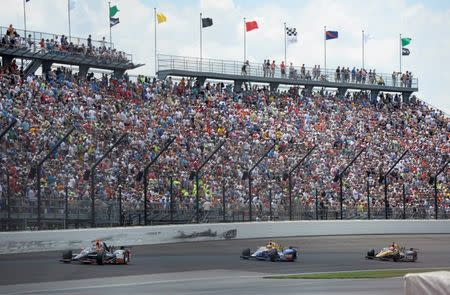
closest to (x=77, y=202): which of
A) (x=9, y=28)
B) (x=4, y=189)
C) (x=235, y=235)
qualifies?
(x=4, y=189)

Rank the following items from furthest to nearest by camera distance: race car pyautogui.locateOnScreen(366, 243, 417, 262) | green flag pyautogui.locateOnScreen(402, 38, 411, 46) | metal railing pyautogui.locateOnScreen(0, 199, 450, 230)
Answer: green flag pyautogui.locateOnScreen(402, 38, 411, 46) → metal railing pyautogui.locateOnScreen(0, 199, 450, 230) → race car pyautogui.locateOnScreen(366, 243, 417, 262)

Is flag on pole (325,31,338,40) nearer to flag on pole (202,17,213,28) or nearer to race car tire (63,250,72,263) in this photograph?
flag on pole (202,17,213,28)

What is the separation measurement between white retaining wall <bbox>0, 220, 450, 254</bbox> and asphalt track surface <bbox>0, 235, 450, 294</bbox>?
0.68 metres

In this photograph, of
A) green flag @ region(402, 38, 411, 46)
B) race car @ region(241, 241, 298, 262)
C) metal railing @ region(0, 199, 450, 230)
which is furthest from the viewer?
green flag @ region(402, 38, 411, 46)

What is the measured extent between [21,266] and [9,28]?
72.6 feet

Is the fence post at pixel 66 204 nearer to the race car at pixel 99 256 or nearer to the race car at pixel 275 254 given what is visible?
the race car at pixel 99 256

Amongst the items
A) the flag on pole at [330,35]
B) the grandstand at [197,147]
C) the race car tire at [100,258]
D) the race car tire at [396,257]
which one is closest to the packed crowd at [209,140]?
the grandstand at [197,147]

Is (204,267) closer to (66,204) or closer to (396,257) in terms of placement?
(396,257)

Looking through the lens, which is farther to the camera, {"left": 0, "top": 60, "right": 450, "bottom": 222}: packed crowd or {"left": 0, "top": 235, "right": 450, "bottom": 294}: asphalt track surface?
{"left": 0, "top": 60, "right": 450, "bottom": 222}: packed crowd

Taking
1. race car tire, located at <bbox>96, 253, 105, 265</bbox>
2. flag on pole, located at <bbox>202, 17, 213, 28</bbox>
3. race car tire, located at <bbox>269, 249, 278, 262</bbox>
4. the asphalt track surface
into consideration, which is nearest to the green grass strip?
the asphalt track surface

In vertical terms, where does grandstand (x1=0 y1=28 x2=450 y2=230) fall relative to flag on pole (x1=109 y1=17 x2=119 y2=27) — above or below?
below

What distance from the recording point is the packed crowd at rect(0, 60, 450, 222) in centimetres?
3638

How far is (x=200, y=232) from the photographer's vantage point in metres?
39.8

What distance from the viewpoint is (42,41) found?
157ft
